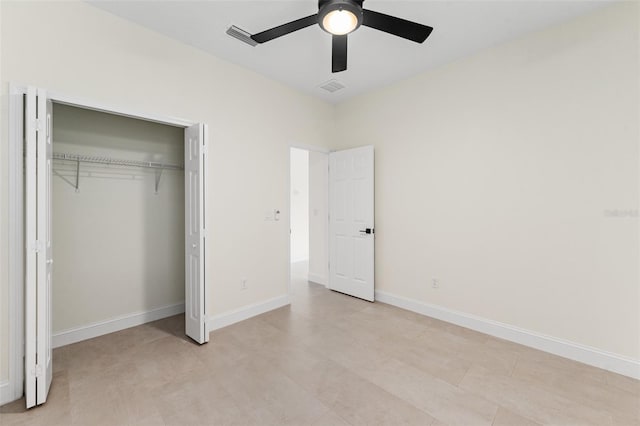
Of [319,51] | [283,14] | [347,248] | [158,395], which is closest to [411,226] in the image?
[347,248]

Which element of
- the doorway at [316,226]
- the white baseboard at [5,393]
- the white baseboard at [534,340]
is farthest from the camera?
the doorway at [316,226]

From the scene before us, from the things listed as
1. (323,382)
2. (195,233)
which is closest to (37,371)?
(195,233)

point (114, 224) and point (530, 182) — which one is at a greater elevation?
point (530, 182)

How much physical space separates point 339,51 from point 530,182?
2.17 metres

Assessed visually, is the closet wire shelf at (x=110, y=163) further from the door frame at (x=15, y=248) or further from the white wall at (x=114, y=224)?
the door frame at (x=15, y=248)

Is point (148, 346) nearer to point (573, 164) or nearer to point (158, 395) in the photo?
point (158, 395)

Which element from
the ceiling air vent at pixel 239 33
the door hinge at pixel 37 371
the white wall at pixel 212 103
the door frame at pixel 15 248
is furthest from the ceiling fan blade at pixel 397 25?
the door hinge at pixel 37 371

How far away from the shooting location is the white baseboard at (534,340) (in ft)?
7.73

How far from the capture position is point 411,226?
147 inches

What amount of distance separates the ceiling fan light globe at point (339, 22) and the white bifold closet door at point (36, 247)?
6.51ft

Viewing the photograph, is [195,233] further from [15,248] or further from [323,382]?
[323,382]

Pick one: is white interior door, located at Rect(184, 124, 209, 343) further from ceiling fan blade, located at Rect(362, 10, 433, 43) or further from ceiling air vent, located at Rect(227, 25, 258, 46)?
ceiling fan blade, located at Rect(362, 10, 433, 43)

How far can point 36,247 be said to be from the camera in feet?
6.33

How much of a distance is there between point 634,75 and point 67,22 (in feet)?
14.7
